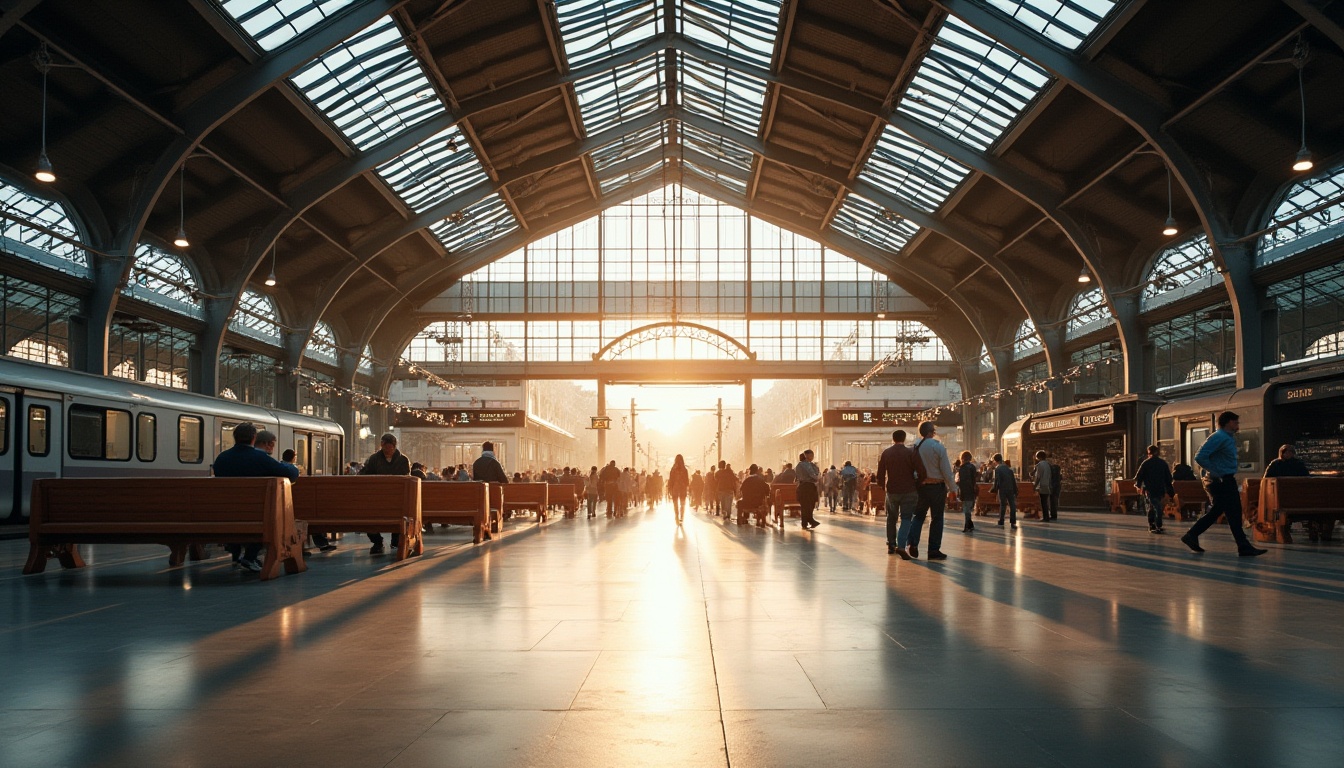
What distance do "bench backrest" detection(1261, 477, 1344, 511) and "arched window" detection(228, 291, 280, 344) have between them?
2749cm

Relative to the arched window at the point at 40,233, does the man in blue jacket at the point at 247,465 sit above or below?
below

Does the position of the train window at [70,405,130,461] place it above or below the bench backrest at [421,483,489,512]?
above

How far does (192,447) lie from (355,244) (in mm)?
15680

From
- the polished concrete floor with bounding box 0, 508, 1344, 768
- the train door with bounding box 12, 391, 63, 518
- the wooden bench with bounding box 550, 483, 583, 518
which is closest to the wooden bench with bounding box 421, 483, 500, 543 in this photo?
the polished concrete floor with bounding box 0, 508, 1344, 768

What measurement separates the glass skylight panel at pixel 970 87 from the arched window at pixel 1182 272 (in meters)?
5.94

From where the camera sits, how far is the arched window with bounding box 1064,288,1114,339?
109ft

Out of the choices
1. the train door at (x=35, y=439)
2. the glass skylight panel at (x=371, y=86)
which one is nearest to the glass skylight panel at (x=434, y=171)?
the glass skylight panel at (x=371, y=86)

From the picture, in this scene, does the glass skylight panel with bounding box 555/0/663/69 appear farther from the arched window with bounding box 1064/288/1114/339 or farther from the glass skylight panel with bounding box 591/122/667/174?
the arched window with bounding box 1064/288/1114/339

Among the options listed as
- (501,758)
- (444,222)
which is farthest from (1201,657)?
(444,222)

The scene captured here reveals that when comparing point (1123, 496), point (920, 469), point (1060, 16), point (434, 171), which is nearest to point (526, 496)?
point (920, 469)

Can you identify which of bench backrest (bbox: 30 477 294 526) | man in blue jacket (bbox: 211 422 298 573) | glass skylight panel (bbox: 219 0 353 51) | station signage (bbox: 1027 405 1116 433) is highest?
glass skylight panel (bbox: 219 0 353 51)

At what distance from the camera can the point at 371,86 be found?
2428 cm

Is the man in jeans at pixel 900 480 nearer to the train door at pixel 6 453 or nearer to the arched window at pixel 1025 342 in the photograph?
the train door at pixel 6 453

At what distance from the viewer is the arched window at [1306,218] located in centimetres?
2217
